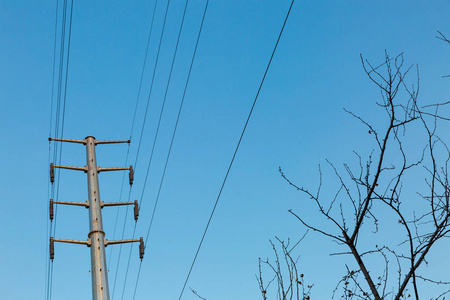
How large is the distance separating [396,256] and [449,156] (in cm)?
77

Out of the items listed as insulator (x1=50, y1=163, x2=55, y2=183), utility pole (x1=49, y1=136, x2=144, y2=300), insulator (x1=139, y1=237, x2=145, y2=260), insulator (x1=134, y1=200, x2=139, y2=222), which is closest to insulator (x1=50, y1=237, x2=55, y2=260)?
utility pole (x1=49, y1=136, x2=144, y2=300)

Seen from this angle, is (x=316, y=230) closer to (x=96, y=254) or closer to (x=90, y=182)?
(x=96, y=254)

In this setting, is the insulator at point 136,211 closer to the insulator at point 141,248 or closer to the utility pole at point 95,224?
the utility pole at point 95,224

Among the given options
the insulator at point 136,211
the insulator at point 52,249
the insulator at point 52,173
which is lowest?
the insulator at point 52,249

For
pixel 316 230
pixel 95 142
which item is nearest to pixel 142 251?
pixel 95 142

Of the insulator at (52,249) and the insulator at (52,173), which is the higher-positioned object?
the insulator at (52,173)

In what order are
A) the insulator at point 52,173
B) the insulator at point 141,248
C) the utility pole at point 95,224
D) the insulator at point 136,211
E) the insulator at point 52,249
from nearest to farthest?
the utility pole at point 95,224 → the insulator at point 52,249 → the insulator at point 141,248 → the insulator at point 52,173 → the insulator at point 136,211

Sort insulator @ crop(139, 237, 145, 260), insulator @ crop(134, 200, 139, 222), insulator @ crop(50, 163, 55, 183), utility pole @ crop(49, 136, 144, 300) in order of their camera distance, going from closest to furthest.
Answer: utility pole @ crop(49, 136, 144, 300)
insulator @ crop(139, 237, 145, 260)
insulator @ crop(50, 163, 55, 183)
insulator @ crop(134, 200, 139, 222)

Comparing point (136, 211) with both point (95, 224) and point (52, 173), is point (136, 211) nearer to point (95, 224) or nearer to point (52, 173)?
point (52, 173)

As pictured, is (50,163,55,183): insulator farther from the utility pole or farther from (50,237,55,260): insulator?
(50,237,55,260): insulator

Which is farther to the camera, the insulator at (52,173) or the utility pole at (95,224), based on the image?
the insulator at (52,173)

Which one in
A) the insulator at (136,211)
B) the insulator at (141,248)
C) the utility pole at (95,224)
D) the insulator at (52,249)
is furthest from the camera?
the insulator at (136,211)

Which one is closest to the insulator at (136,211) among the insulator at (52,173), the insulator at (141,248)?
the insulator at (141,248)

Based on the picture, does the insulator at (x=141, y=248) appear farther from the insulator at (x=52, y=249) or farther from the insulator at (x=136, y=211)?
the insulator at (x=52, y=249)
